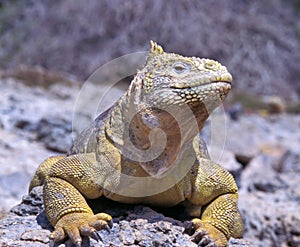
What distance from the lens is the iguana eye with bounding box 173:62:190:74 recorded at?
3556mm

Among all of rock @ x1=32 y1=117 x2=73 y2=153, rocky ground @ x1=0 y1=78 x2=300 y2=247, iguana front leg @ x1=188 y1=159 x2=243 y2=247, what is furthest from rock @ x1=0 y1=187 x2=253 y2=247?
rock @ x1=32 y1=117 x2=73 y2=153

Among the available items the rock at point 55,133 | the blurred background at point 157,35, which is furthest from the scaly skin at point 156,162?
the blurred background at point 157,35

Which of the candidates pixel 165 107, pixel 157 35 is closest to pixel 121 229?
pixel 165 107

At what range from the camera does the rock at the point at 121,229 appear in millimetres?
3545

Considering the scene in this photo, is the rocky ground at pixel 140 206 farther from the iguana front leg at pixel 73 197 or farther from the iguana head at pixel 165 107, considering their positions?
the iguana head at pixel 165 107

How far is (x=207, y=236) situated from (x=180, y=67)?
1.06m

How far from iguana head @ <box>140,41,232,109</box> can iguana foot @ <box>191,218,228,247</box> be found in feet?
2.66

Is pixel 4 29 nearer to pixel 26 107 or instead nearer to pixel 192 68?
pixel 26 107

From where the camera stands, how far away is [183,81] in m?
3.48

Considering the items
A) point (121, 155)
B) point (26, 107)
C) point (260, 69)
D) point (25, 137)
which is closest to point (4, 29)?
point (260, 69)

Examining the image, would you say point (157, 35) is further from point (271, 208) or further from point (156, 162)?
point (156, 162)

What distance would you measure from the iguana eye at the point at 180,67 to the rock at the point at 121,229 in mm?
980

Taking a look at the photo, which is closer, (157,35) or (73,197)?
(73,197)

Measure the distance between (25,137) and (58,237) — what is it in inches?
206
